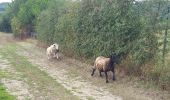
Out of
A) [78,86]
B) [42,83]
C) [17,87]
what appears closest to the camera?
[17,87]

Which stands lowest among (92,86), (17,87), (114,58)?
(92,86)

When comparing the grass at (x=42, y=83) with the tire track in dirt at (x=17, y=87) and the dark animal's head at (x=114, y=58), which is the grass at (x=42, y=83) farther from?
the dark animal's head at (x=114, y=58)

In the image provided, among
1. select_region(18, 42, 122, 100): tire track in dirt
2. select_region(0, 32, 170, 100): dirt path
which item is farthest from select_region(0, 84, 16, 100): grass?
select_region(18, 42, 122, 100): tire track in dirt

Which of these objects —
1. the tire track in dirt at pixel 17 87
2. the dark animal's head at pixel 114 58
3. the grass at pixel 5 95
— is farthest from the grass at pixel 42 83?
the dark animal's head at pixel 114 58

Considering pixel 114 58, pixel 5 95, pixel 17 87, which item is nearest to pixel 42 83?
pixel 17 87

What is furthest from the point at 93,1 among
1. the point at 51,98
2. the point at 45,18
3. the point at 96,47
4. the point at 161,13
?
the point at 45,18

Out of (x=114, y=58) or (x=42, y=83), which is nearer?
(x=42, y=83)

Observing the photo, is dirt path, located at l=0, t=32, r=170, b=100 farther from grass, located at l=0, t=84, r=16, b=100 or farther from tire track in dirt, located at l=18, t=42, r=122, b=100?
grass, located at l=0, t=84, r=16, b=100

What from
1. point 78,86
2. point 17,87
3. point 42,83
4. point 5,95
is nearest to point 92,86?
point 78,86

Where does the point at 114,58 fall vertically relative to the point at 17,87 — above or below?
above

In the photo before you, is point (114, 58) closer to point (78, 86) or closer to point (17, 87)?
point (78, 86)

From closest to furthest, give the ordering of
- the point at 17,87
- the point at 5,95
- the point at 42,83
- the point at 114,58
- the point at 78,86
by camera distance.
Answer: the point at 5,95 → the point at 17,87 → the point at 78,86 → the point at 42,83 → the point at 114,58

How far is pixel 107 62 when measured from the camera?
1773cm

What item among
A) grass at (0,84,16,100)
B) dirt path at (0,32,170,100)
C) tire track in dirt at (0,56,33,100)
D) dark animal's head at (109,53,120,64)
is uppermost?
dark animal's head at (109,53,120,64)
